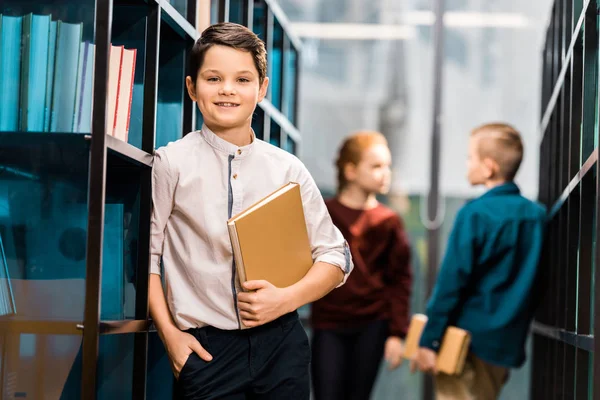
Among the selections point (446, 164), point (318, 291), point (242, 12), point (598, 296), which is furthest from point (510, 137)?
point (446, 164)

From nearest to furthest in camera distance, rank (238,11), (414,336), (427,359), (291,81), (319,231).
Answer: (319,231) → (238,11) → (427,359) → (414,336) → (291,81)

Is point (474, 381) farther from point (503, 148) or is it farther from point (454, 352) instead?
point (503, 148)

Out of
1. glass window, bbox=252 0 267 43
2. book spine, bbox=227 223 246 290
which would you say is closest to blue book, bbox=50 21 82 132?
book spine, bbox=227 223 246 290

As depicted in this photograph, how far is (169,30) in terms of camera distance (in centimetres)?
224

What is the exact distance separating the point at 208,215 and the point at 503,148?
177cm

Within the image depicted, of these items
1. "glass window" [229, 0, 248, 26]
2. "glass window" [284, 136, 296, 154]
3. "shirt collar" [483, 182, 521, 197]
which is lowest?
"shirt collar" [483, 182, 521, 197]

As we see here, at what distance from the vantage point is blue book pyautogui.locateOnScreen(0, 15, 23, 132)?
1.72m

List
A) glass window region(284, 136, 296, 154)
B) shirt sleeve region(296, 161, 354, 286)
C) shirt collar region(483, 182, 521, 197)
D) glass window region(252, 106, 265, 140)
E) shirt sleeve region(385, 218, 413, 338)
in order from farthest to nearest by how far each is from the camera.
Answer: glass window region(284, 136, 296, 154) < shirt sleeve region(385, 218, 413, 338) < shirt collar region(483, 182, 521, 197) < glass window region(252, 106, 265, 140) < shirt sleeve region(296, 161, 354, 286)

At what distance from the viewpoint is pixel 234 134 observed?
1885 millimetres

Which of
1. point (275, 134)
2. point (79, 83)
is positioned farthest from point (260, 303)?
point (275, 134)

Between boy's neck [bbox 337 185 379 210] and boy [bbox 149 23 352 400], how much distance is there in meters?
2.03

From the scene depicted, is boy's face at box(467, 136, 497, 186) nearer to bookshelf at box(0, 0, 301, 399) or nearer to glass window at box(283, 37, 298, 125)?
glass window at box(283, 37, 298, 125)

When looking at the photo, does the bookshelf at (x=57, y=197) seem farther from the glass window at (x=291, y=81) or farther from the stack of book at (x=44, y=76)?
the glass window at (x=291, y=81)

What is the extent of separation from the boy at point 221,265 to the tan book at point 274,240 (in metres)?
0.03
